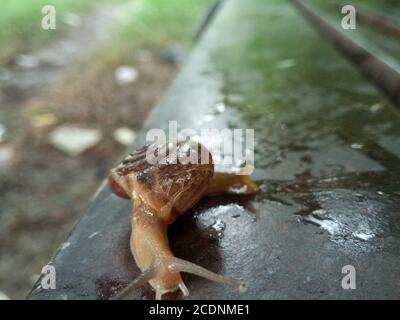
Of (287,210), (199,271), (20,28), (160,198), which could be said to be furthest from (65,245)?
(20,28)

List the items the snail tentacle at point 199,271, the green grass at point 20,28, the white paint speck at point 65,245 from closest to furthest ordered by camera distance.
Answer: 1. the snail tentacle at point 199,271
2. the white paint speck at point 65,245
3. the green grass at point 20,28

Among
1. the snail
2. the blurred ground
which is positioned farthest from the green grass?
the snail

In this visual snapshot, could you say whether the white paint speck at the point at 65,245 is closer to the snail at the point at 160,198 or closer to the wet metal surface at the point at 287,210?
the wet metal surface at the point at 287,210

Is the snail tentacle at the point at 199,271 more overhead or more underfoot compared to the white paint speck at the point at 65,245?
more overhead

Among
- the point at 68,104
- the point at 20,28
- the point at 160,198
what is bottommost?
the point at 68,104

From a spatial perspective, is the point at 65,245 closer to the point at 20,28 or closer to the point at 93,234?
the point at 93,234

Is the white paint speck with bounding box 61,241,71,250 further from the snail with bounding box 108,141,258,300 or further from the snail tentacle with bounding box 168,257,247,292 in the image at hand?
the snail tentacle with bounding box 168,257,247,292

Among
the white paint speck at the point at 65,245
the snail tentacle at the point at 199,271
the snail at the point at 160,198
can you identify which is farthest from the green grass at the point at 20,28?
the snail tentacle at the point at 199,271

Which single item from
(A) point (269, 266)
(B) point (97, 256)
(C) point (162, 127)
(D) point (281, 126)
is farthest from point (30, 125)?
(A) point (269, 266)
